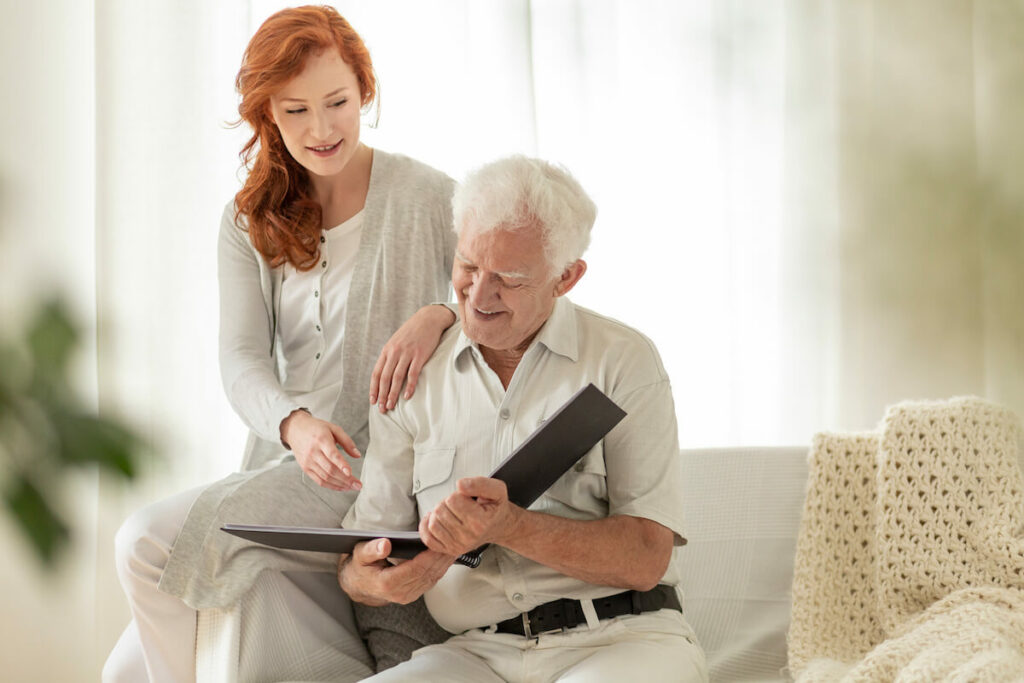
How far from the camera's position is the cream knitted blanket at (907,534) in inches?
67.7

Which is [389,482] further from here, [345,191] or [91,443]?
[91,443]

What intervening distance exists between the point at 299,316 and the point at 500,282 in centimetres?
60

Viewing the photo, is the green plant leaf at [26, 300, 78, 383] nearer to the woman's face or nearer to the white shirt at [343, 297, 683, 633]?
the white shirt at [343, 297, 683, 633]

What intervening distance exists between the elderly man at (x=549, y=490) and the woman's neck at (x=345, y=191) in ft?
1.46

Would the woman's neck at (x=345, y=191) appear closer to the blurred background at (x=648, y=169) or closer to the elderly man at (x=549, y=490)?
the elderly man at (x=549, y=490)

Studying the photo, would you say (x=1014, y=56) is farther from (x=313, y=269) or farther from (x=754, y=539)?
(x=313, y=269)

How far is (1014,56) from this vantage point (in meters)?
2.13

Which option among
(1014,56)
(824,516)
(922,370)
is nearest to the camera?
(824,516)

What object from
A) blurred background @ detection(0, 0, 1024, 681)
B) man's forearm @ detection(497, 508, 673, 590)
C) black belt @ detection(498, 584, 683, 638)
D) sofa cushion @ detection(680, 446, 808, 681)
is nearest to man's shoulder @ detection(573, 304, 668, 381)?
man's forearm @ detection(497, 508, 673, 590)

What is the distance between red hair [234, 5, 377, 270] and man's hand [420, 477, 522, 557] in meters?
0.75

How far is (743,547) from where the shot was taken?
2018 mm

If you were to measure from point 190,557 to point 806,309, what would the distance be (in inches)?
62.9

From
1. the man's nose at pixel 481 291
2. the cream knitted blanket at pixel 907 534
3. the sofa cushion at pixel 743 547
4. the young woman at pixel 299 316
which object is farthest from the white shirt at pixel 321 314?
the cream knitted blanket at pixel 907 534

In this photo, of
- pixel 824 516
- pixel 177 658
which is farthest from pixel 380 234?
pixel 824 516
